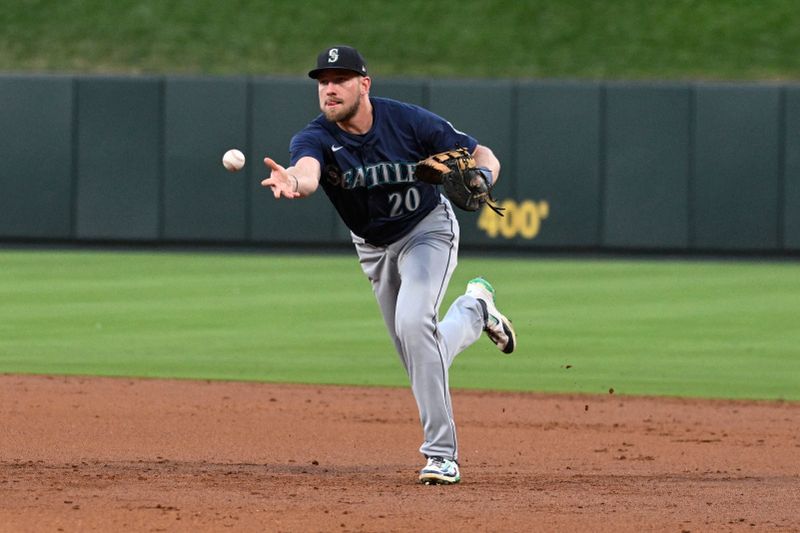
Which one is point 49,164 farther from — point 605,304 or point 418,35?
point 605,304

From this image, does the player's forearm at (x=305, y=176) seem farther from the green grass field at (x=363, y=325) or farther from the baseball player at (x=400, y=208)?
the green grass field at (x=363, y=325)

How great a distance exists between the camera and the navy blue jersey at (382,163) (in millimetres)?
6277

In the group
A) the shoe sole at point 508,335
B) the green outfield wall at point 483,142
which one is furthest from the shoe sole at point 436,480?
the green outfield wall at point 483,142

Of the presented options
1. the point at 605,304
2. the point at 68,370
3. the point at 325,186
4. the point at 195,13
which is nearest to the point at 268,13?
the point at 195,13

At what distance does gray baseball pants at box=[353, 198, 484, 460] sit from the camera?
20.3 ft

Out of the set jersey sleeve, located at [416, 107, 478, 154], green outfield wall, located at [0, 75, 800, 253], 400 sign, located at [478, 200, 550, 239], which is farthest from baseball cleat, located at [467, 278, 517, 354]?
400 sign, located at [478, 200, 550, 239]

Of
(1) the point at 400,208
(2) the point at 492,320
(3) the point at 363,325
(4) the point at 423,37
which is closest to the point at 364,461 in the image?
(2) the point at 492,320

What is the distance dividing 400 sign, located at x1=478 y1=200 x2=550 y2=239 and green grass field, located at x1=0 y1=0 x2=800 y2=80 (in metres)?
2.78

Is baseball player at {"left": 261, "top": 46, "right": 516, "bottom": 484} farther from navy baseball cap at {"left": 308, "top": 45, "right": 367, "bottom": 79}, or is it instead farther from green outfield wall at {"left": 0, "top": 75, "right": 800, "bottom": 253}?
green outfield wall at {"left": 0, "top": 75, "right": 800, "bottom": 253}

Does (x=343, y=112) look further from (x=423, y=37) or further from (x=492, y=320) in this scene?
(x=423, y=37)

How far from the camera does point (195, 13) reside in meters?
24.6

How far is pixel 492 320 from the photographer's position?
7.14 meters

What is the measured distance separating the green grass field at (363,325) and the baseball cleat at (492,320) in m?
2.55

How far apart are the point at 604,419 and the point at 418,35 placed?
52.0ft
